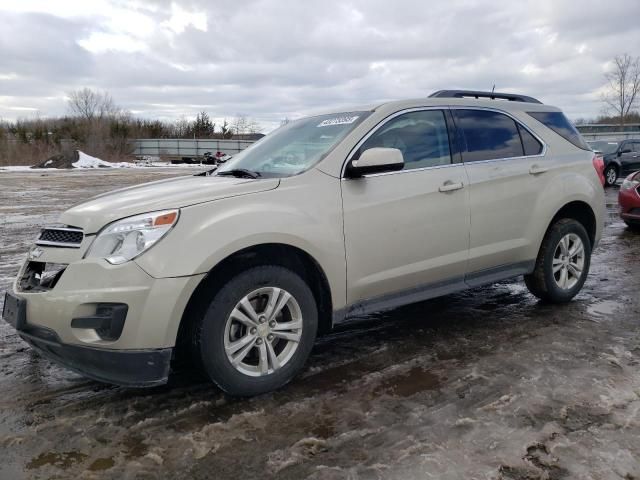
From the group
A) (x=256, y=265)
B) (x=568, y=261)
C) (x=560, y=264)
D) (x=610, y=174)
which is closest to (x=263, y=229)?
(x=256, y=265)

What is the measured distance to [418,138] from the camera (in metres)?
4.16

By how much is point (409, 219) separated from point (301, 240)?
36.0 inches

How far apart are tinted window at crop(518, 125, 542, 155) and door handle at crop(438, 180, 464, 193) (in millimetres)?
983

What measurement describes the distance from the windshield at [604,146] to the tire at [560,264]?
604 inches

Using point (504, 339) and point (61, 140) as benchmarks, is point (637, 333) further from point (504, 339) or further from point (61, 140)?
point (61, 140)

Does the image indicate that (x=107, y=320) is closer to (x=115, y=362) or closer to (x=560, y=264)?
(x=115, y=362)

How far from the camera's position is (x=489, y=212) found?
4.35m

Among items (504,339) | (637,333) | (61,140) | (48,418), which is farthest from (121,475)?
(61,140)

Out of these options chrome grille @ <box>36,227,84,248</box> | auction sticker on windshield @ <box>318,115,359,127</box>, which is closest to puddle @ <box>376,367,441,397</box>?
auction sticker on windshield @ <box>318,115,359,127</box>

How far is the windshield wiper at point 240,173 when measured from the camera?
3867mm

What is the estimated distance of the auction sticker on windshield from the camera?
4031mm

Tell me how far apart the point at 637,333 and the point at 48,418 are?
421 centimetres

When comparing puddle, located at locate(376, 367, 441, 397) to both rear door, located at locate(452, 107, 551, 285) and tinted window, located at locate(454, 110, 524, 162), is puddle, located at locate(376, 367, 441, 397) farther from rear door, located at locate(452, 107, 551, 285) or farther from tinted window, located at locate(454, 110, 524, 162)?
tinted window, located at locate(454, 110, 524, 162)

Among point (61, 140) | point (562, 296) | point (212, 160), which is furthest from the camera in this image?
point (61, 140)
